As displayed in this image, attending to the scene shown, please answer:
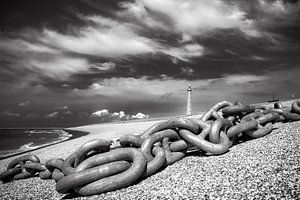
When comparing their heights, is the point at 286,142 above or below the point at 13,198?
above

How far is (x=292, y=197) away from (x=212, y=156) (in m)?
1.69

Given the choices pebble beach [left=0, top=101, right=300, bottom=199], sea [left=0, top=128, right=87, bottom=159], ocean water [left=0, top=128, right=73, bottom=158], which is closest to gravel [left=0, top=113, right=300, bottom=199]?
pebble beach [left=0, top=101, right=300, bottom=199]

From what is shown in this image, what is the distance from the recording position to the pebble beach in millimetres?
2246

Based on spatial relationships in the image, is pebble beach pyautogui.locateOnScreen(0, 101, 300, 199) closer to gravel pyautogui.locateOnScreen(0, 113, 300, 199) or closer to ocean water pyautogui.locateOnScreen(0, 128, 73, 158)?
gravel pyautogui.locateOnScreen(0, 113, 300, 199)

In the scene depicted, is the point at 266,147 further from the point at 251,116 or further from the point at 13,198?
the point at 13,198

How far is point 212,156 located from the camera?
360cm

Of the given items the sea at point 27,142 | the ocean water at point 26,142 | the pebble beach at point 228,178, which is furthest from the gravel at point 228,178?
the ocean water at point 26,142

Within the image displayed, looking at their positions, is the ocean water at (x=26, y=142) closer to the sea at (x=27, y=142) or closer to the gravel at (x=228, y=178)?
the sea at (x=27, y=142)

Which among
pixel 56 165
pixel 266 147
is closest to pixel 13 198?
pixel 56 165

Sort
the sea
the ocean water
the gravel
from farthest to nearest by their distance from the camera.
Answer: the ocean water → the sea → the gravel

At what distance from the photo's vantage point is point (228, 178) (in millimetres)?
2645

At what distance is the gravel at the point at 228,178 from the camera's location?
2244 mm

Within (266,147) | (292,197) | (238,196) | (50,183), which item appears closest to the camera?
(292,197)

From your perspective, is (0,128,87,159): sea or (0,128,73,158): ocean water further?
(0,128,73,158): ocean water
